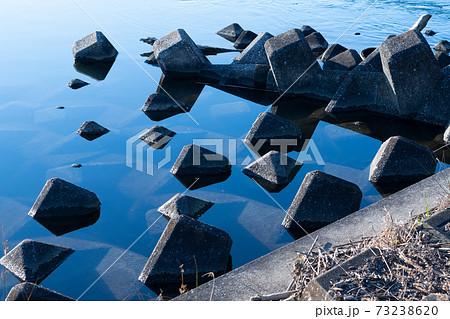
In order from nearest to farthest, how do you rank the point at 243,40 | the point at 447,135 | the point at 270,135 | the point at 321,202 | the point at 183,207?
1. the point at 321,202
2. the point at 183,207
3. the point at 447,135
4. the point at 270,135
5. the point at 243,40

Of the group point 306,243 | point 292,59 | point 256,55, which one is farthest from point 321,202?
point 256,55

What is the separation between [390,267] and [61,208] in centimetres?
309

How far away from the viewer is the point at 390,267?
9.23 feet

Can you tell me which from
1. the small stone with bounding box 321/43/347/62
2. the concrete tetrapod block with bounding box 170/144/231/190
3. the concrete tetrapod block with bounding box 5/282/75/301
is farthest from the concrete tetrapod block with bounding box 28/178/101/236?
the small stone with bounding box 321/43/347/62

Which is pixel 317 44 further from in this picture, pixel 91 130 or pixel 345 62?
pixel 91 130

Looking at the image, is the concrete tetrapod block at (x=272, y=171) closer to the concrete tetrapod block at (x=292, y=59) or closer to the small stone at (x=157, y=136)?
the small stone at (x=157, y=136)

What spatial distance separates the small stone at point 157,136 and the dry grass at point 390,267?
10.8 ft

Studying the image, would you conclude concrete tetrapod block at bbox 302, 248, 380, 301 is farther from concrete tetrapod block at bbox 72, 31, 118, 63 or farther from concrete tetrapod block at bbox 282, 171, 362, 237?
concrete tetrapod block at bbox 72, 31, 118, 63

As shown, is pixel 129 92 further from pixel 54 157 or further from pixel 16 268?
pixel 16 268

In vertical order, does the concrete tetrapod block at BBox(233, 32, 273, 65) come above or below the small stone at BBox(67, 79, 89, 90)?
above

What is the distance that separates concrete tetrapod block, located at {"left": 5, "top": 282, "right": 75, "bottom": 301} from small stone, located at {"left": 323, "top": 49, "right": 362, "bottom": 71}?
5.63 metres

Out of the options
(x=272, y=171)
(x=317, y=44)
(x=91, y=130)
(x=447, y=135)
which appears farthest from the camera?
(x=317, y=44)

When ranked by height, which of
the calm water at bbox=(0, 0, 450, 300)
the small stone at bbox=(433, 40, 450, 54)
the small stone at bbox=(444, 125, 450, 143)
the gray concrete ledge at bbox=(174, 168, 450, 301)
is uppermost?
the gray concrete ledge at bbox=(174, 168, 450, 301)

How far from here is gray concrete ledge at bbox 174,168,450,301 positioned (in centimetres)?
301
